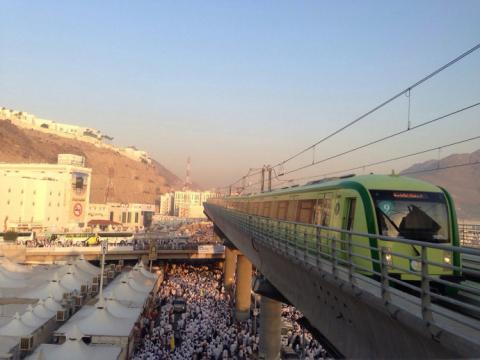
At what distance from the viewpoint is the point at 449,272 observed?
28.8ft

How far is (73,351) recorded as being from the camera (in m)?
17.0

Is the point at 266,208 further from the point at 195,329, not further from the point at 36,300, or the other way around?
the point at 36,300

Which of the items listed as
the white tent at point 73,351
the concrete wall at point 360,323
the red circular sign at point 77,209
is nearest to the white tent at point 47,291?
the white tent at point 73,351

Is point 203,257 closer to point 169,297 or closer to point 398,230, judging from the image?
point 169,297

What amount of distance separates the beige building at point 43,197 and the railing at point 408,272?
71523 millimetres

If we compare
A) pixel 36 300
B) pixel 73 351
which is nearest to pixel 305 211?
pixel 73 351

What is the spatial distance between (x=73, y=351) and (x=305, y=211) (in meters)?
11.0

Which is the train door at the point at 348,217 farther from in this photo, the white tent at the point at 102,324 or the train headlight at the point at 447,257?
the white tent at the point at 102,324

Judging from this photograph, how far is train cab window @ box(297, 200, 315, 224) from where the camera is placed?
1350cm

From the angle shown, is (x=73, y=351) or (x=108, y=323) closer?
(x=73, y=351)

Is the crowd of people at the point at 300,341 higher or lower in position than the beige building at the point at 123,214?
lower

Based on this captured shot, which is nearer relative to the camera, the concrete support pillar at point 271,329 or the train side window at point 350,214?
the train side window at point 350,214

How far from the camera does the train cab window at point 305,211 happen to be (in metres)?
13.5

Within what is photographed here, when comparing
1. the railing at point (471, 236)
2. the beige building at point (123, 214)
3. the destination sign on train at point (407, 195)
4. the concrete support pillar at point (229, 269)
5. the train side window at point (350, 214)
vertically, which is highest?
the destination sign on train at point (407, 195)
